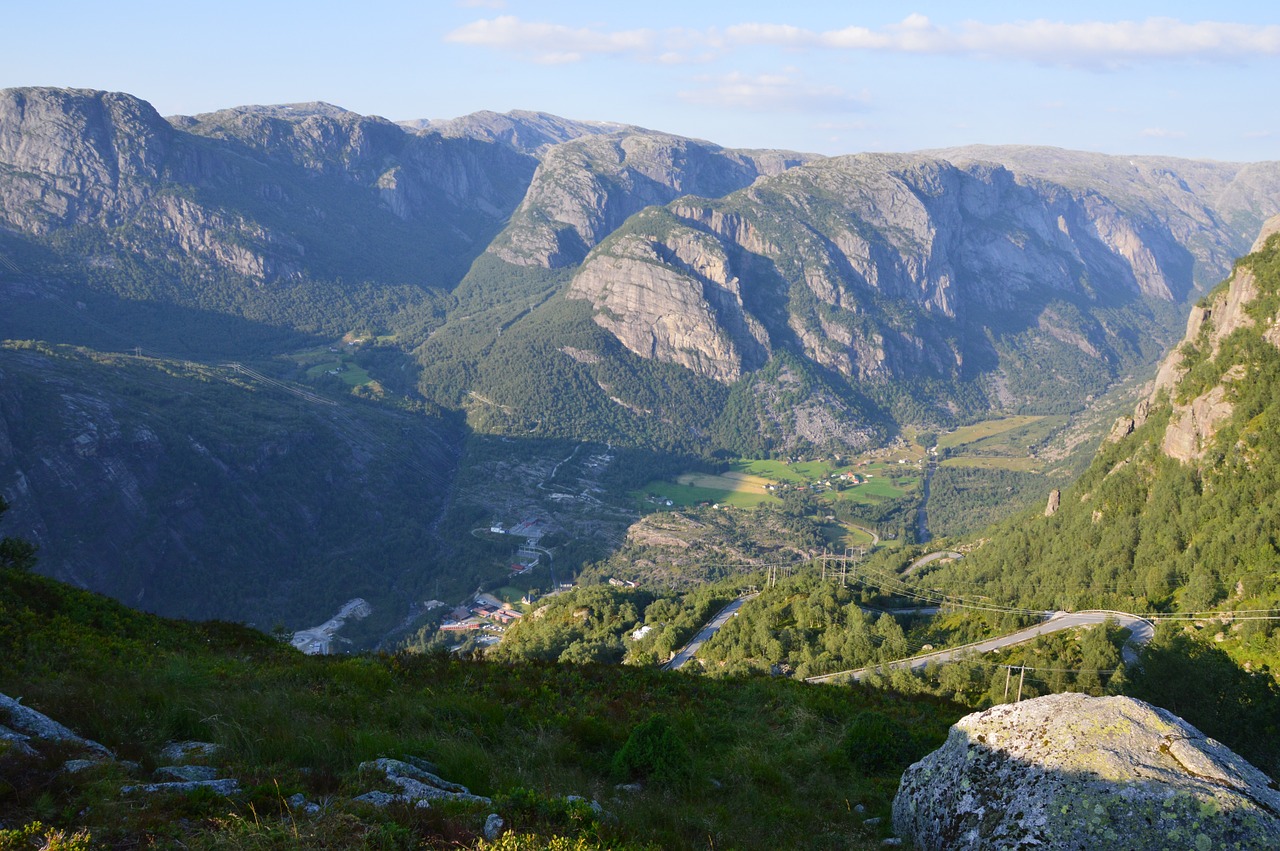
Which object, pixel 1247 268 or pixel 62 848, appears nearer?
pixel 62 848

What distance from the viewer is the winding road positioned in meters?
42.7

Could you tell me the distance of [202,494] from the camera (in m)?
132

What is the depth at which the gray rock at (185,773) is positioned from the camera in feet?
32.8

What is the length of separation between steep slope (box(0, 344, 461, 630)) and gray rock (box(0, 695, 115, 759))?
11265 cm

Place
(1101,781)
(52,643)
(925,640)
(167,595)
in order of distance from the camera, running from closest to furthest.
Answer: (1101,781) < (52,643) < (925,640) < (167,595)

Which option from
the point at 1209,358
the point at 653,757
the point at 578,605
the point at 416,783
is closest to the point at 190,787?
the point at 416,783

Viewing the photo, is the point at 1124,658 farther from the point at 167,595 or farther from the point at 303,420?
the point at 303,420

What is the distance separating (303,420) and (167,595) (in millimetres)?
62501

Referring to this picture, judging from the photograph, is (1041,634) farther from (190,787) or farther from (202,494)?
(202,494)

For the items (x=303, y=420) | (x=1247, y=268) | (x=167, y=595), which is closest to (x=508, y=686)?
(x=1247, y=268)

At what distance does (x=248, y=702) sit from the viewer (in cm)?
1367

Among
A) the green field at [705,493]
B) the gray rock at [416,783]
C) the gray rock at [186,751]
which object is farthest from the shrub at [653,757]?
the green field at [705,493]

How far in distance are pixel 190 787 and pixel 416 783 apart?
2841 mm

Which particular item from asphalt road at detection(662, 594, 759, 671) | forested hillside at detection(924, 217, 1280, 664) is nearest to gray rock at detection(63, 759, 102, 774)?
asphalt road at detection(662, 594, 759, 671)
